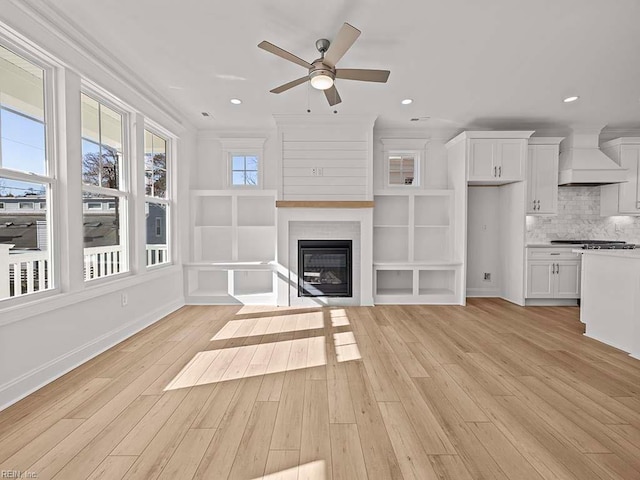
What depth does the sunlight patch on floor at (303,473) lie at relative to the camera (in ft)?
4.71

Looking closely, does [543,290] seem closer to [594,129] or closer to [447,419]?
[594,129]

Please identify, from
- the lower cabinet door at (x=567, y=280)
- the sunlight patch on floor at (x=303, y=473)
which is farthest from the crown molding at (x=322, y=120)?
the sunlight patch on floor at (x=303, y=473)

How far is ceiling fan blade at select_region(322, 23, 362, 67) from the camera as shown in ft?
6.92

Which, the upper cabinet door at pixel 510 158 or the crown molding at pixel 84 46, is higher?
the crown molding at pixel 84 46

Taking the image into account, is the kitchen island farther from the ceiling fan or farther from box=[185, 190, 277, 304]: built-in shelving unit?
box=[185, 190, 277, 304]: built-in shelving unit

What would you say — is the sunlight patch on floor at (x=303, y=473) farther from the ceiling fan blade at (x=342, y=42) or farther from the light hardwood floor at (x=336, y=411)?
the ceiling fan blade at (x=342, y=42)

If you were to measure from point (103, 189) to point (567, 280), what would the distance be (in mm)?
6153

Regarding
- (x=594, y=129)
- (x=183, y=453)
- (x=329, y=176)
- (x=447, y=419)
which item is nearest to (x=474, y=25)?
(x=329, y=176)

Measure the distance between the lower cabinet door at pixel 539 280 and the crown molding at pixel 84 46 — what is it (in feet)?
18.5

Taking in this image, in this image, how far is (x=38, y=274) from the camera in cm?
239

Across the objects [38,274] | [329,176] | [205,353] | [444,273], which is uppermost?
[329,176]

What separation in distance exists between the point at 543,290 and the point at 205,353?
478cm

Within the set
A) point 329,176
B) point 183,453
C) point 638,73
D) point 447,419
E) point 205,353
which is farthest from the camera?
point 329,176

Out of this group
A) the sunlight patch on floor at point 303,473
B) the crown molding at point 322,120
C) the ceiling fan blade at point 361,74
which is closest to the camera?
the sunlight patch on floor at point 303,473
